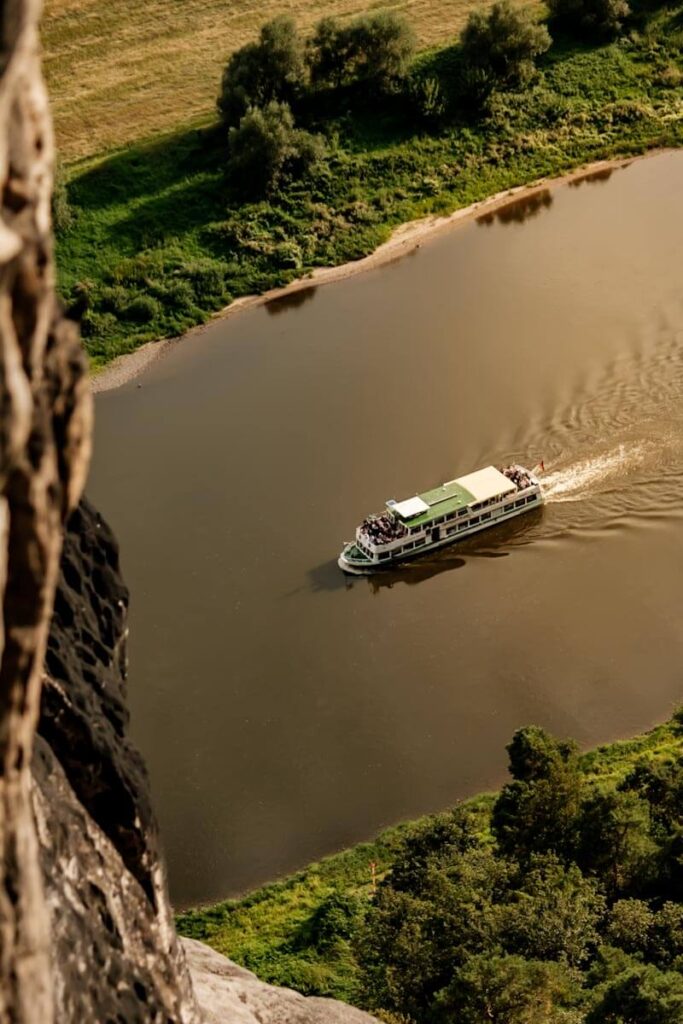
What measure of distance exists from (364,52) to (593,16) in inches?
583

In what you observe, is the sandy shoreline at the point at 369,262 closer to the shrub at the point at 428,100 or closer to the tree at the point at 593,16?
the shrub at the point at 428,100

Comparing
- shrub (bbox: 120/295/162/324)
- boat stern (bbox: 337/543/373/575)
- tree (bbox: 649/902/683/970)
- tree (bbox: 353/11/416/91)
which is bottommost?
tree (bbox: 649/902/683/970)

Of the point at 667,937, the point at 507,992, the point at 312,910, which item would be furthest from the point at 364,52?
the point at 507,992

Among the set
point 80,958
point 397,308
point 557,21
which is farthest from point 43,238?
point 557,21

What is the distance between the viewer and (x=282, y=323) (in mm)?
60094

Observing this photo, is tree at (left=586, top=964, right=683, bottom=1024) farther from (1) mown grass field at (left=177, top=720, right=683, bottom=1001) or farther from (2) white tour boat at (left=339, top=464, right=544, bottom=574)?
(2) white tour boat at (left=339, top=464, right=544, bottom=574)

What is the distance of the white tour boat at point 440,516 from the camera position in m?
44.5

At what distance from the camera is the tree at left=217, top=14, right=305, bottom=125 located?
69.1 m

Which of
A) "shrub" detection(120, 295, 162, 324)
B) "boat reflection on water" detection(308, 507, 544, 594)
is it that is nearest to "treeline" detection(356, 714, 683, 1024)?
"boat reflection on water" detection(308, 507, 544, 594)

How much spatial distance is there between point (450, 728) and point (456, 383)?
18.5 m

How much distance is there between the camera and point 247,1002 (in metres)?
21.6

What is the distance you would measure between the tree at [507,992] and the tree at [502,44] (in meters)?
57.4

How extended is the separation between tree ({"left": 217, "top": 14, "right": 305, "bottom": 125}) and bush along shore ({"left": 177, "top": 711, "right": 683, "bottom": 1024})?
151 feet

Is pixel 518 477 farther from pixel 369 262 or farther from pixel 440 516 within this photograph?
pixel 369 262
